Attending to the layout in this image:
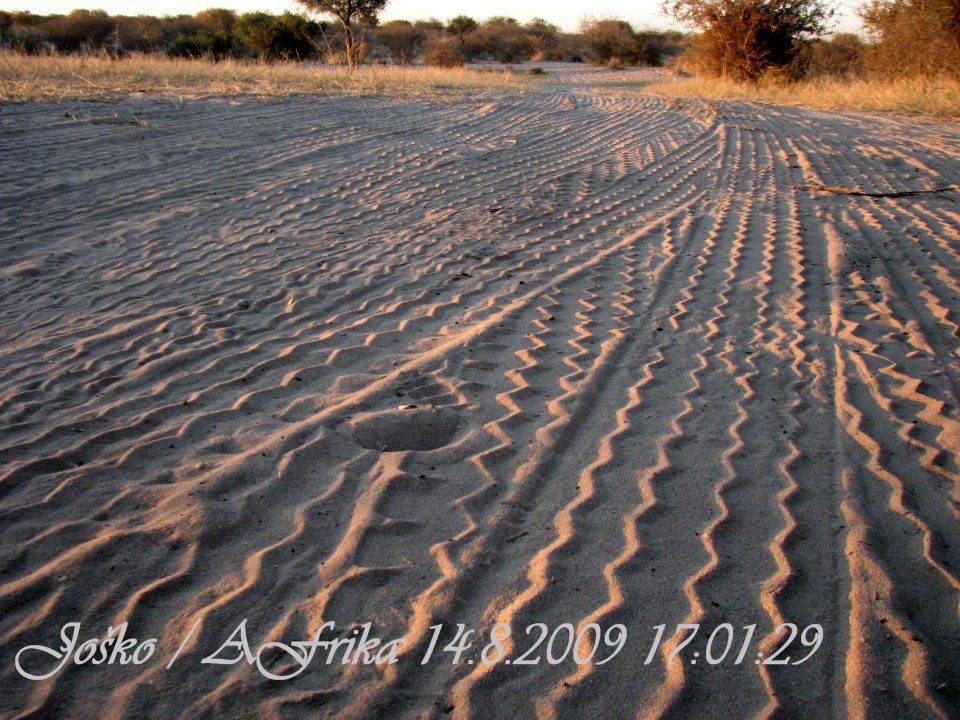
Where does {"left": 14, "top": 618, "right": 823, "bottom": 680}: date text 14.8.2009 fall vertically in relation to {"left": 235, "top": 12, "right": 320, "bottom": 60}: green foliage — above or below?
below

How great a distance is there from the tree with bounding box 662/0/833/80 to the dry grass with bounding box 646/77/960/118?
301 cm

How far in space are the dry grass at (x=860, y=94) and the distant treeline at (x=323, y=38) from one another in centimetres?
1287

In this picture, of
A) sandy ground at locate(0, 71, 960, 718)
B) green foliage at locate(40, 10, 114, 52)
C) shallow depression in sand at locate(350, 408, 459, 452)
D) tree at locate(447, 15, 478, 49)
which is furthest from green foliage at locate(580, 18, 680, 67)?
shallow depression in sand at locate(350, 408, 459, 452)

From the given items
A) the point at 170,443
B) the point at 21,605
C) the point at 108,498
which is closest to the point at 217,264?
the point at 170,443

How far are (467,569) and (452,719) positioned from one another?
0.57m

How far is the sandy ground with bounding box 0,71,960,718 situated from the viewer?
6.46 ft

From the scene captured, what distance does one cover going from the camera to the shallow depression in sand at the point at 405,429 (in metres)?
3.03

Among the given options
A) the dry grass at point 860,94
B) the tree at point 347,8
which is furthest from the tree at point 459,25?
the dry grass at point 860,94

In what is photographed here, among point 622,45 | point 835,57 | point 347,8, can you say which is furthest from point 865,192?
point 622,45

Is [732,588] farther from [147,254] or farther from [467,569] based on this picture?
[147,254]

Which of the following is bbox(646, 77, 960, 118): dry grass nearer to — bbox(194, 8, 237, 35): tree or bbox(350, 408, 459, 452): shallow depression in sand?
bbox(350, 408, 459, 452): shallow depression in sand

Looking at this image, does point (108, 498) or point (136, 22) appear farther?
point (136, 22)

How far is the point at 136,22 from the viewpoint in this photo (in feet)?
104

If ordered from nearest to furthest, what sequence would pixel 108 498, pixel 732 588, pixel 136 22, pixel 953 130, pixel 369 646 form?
1. pixel 369 646
2. pixel 732 588
3. pixel 108 498
4. pixel 953 130
5. pixel 136 22
